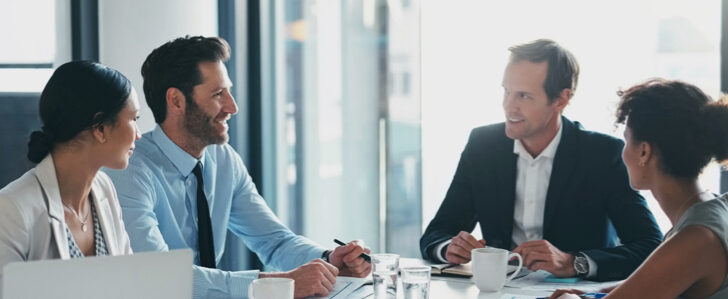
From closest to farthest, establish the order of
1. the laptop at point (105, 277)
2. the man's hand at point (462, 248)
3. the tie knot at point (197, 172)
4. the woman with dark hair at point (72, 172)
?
the laptop at point (105, 277)
the woman with dark hair at point (72, 172)
the man's hand at point (462, 248)
the tie knot at point (197, 172)

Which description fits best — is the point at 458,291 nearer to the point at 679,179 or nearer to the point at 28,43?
the point at 679,179

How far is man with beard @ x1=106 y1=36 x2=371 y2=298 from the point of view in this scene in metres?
2.39

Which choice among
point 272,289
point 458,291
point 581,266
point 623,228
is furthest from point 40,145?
point 623,228

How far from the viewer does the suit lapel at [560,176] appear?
273 cm

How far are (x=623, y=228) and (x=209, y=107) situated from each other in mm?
1426

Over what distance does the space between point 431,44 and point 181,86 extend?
1594 millimetres

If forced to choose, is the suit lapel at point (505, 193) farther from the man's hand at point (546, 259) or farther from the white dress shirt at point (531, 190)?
the man's hand at point (546, 259)

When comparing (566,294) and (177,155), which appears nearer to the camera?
(566,294)

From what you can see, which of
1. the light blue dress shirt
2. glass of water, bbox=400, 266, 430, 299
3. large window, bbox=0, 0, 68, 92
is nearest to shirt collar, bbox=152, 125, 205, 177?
the light blue dress shirt

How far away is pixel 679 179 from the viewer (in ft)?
6.37

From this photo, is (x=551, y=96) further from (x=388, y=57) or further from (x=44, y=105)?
(x=44, y=105)

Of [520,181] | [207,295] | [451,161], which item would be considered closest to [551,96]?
[520,181]

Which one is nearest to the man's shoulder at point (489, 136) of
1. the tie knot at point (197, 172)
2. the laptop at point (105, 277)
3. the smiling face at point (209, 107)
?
the smiling face at point (209, 107)

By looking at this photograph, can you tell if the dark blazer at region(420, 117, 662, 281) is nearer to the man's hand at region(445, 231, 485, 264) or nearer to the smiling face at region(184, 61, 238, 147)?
the man's hand at region(445, 231, 485, 264)
